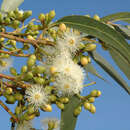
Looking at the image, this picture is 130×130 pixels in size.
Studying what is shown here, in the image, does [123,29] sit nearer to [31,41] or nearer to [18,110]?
[31,41]

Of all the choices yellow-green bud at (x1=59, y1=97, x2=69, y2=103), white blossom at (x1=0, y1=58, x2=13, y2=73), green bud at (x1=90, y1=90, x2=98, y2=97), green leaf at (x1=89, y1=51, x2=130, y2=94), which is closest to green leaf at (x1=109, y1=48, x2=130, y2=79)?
green leaf at (x1=89, y1=51, x2=130, y2=94)

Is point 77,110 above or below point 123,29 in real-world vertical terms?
below

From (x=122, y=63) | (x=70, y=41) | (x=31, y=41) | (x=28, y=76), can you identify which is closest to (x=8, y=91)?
(x=28, y=76)

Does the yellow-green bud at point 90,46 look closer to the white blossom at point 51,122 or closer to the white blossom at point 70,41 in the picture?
the white blossom at point 70,41

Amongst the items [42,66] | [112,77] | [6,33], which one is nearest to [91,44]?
[42,66]

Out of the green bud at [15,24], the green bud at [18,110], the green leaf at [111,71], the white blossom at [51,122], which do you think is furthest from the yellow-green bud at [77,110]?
the green bud at [15,24]

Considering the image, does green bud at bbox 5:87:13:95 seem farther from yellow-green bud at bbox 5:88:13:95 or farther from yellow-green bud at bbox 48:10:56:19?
yellow-green bud at bbox 48:10:56:19
